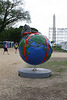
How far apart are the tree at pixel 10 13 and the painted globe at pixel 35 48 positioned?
31.6 metres

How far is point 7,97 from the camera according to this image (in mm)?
4625

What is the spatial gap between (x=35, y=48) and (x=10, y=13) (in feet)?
108

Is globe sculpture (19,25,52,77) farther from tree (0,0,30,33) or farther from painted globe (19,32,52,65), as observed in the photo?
tree (0,0,30,33)

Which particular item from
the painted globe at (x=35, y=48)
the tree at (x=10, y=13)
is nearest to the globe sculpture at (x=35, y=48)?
the painted globe at (x=35, y=48)

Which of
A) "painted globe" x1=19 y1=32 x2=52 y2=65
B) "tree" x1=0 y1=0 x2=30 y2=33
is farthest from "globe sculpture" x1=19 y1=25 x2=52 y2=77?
"tree" x1=0 y1=0 x2=30 y2=33

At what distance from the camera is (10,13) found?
38469mm

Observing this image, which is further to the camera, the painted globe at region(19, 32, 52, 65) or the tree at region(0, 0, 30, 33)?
Answer: the tree at region(0, 0, 30, 33)

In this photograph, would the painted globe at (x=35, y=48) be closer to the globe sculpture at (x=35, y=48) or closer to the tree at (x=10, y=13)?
the globe sculpture at (x=35, y=48)

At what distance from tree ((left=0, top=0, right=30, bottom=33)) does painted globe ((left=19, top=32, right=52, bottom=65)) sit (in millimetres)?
31602

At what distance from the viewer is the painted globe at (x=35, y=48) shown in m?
7.05

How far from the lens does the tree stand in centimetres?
3797

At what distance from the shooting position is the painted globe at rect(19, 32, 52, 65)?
23.1ft

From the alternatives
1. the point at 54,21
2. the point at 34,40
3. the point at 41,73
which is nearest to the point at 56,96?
the point at 41,73

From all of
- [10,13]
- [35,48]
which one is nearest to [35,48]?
[35,48]
